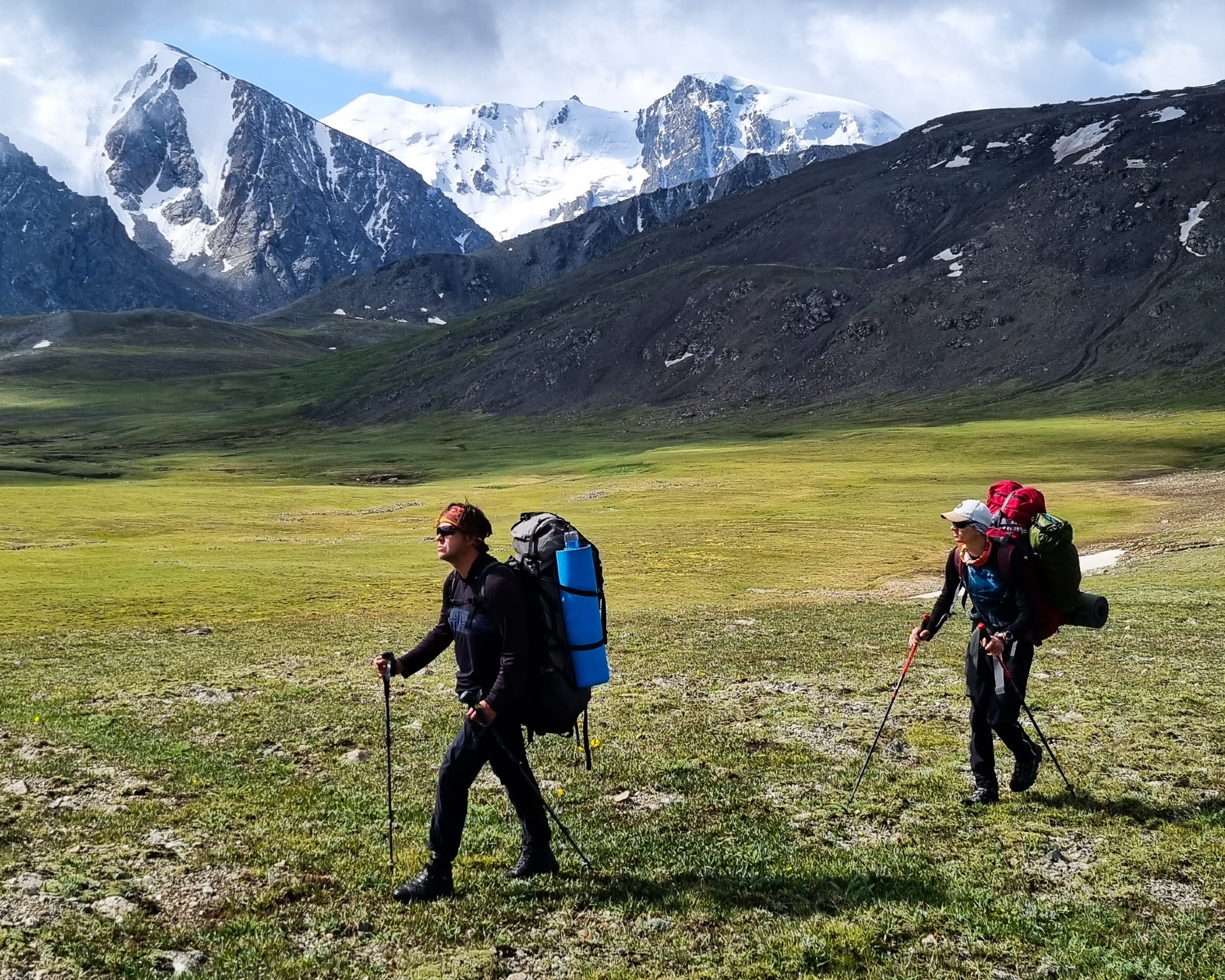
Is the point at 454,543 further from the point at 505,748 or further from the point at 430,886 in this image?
the point at 430,886

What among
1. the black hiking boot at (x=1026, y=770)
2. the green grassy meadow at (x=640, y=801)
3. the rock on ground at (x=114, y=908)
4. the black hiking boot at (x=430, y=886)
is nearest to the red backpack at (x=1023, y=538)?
the black hiking boot at (x=1026, y=770)

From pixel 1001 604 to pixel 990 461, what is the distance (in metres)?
119

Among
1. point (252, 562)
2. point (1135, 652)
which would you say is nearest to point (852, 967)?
point (1135, 652)

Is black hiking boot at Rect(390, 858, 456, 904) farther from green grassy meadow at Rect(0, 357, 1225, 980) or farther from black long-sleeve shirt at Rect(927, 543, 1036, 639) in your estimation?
black long-sleeve shirt at Rect(927, 543, 1036, 639)

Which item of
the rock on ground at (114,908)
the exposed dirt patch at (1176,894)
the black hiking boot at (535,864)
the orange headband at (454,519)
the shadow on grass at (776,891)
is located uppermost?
the orange headband at (454,519)

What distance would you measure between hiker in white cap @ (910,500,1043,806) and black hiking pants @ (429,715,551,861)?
22.8ft

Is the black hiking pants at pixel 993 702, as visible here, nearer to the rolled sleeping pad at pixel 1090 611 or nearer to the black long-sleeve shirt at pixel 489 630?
the rolled sleeping pad at pixel 1090 611

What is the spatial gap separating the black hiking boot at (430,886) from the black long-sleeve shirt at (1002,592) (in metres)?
8.49

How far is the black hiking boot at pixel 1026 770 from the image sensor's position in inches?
579

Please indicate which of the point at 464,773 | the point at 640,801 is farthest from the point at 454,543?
the point at 640,801

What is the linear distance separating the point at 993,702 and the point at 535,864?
282 inches

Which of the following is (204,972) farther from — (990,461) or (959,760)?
(990,461)

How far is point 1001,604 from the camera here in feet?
46.5

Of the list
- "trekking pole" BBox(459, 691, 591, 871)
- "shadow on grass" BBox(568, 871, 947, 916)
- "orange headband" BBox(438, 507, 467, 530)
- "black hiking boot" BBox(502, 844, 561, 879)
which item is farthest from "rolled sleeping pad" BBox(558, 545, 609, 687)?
"shadow on grass" BBox(568, 871, 947, 916)
